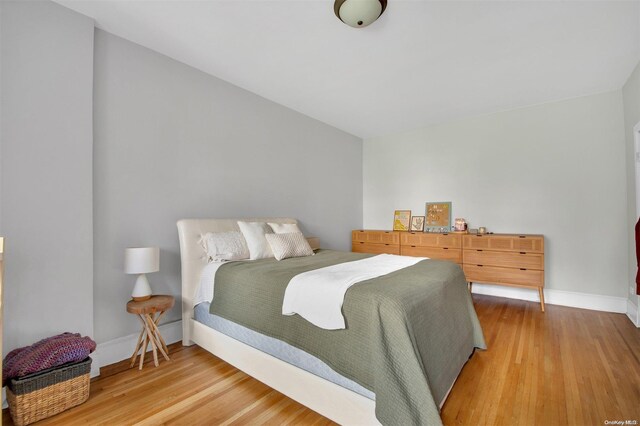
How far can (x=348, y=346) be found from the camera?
1.58 meters

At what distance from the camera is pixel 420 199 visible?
4930 millimetres

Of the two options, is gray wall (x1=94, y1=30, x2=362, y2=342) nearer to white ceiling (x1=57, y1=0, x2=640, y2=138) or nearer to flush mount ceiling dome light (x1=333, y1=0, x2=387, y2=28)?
white ceiling (x1=57, y1=0, x2=640, y2=138)

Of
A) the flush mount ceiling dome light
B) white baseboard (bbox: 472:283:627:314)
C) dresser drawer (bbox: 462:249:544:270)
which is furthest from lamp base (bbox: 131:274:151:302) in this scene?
white baseboard (bbox: 472:283:627:314)

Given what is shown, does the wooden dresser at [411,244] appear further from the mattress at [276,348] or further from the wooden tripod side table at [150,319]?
the wooden tripod side table at [150,319]

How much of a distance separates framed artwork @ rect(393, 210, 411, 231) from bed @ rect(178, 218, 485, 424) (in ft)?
7.94

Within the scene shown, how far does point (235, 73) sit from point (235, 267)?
2.03m

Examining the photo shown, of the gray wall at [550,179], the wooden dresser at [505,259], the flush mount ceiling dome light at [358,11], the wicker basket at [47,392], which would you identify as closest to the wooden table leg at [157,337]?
the wicker basket at [47,392]

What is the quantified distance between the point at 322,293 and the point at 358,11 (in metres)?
1.88

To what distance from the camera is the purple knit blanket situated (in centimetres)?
167

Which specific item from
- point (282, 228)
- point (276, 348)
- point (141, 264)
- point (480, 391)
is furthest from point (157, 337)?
point (480, 391)

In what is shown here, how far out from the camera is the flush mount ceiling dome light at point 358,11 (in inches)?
76.7

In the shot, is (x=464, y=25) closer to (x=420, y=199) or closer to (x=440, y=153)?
(x=440, y=153)

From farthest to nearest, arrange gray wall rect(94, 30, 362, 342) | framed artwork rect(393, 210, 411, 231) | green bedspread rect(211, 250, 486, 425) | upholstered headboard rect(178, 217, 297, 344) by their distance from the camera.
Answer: framed artwork rect(393, 210, 411, 231)
upholstered headboard rect(178, 217, 297, 344)
gray wall rect(94, 30, 362, 342)
green bedspread rect(211, 250, 486, 425)

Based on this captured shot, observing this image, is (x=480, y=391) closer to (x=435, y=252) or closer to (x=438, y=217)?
(x=435, y=252)
